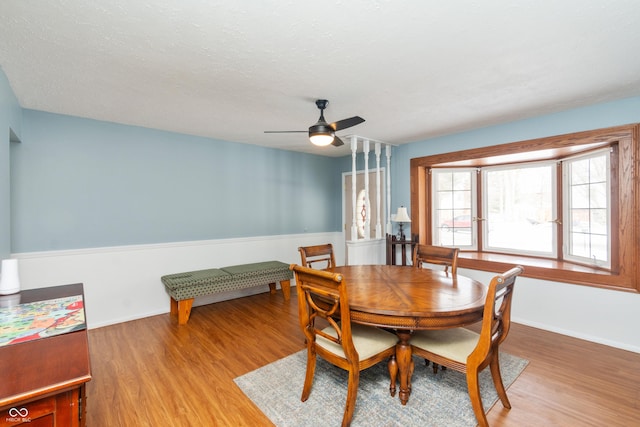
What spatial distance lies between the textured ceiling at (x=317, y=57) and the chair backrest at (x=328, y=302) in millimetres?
1432

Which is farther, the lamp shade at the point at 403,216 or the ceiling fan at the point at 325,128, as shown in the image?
the lamp shade at the point at 403,216

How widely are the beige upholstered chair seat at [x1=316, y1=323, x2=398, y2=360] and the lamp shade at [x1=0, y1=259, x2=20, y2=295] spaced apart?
2.07 meters

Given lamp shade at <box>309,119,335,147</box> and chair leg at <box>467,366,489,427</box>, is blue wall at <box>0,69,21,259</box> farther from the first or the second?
chair leg at <box>467,366,489,427</box>

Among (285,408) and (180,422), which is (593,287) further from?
(180,422)

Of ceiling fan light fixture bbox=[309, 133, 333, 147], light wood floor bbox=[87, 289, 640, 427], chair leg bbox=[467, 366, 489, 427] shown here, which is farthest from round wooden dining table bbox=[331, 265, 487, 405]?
ceiling fan light fixture bbox=[309, 133, 333, 147]

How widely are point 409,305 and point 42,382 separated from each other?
173 cm

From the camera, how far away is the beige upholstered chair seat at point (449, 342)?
1833mm

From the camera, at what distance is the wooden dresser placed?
908mm

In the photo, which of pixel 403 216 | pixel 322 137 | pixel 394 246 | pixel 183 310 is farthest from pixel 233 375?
pixel 403 216

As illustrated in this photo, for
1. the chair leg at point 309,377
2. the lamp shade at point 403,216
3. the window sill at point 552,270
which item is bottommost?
the chair leg at point 309,377

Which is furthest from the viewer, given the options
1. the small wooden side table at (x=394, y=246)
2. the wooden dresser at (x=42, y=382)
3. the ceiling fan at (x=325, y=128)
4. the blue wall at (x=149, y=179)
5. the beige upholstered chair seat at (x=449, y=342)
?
the small wooden side table at (x=394, y=246)

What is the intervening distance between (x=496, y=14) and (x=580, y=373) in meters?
2.73

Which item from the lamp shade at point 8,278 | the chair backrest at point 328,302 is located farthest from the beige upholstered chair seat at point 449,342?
the lamp shade at point 8,278

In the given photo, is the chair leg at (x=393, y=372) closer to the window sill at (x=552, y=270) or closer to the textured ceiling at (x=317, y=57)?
the textured ceiling at (x=317, y=57)
